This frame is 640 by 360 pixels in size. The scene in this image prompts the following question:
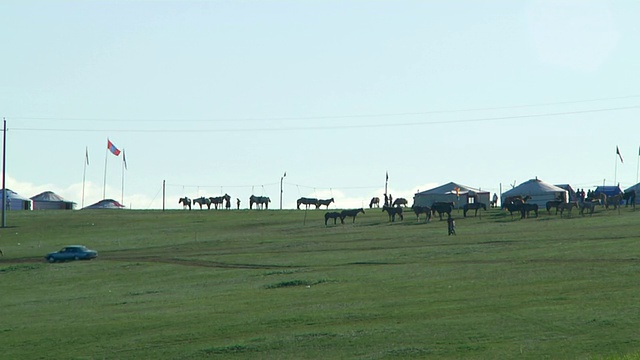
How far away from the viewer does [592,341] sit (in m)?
33.7

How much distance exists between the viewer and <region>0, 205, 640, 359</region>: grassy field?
35719mm

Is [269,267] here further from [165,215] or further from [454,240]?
[165,215]

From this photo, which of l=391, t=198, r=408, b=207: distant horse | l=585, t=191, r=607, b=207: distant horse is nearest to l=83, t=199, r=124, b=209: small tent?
l=391, t=198, r=408, b=207: distant horse

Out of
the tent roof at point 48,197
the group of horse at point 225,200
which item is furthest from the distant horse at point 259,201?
the tent roof at point 48,197

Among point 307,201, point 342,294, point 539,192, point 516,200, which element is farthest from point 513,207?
point 342,294

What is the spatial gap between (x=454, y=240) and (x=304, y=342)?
37792 millimetres

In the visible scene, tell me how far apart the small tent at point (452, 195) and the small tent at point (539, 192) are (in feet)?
9.25

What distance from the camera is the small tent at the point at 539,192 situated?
370 feet

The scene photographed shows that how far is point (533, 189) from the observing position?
114000mm

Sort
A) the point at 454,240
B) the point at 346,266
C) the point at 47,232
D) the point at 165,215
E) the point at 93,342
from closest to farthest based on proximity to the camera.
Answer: the point at 93,342, the point at 346,266, the point at 454,240, the point at 47,232, the point at 165,215

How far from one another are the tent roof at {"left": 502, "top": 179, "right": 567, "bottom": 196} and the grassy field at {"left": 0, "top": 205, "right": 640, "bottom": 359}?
947 inches

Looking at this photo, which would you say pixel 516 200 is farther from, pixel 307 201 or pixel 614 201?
pixel 307 201

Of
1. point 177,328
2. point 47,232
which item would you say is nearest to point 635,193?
point 47,232

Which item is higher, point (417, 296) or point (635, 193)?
point (635, 193)
